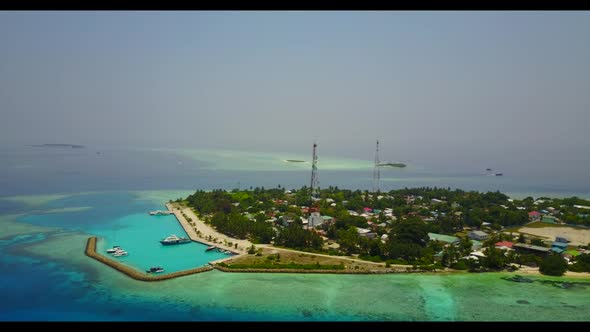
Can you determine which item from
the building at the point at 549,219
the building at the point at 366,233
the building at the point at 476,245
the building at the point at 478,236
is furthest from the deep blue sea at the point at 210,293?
the building at the point at 549,219

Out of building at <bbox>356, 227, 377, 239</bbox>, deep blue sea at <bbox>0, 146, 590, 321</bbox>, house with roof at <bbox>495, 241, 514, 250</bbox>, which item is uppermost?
house with roof at <bbox>495, 241, 514, 250</bbox>

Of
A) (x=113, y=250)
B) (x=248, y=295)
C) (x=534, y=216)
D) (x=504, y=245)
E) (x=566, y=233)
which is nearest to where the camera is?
(x=248, y=295)

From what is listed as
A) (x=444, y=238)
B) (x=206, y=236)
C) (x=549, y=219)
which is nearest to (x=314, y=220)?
(x=206, y=236)

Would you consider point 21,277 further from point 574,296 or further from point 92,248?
point 574,296

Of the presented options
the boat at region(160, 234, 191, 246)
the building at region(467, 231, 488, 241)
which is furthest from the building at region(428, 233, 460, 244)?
the boat at region(160, 234, 191, 246)

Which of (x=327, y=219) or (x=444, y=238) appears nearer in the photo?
(x=444, y=238)

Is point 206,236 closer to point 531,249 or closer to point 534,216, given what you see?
point 531,249

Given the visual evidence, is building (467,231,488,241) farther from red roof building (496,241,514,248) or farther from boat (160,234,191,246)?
boat (160,234,191,246)
